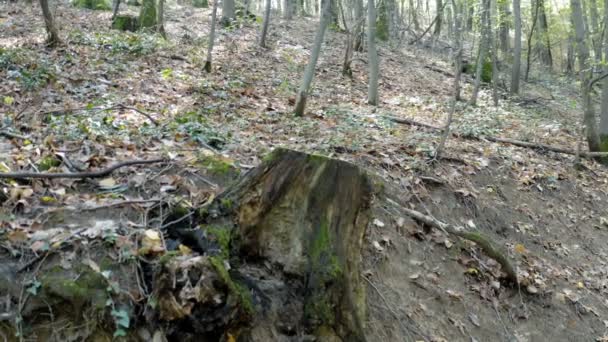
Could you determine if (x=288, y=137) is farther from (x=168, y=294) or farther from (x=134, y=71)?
(x=168, y=294)

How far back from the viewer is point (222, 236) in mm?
3293

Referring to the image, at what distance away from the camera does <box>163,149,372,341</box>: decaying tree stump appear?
324cm

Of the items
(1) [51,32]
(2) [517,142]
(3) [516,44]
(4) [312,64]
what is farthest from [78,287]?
(3) [516,44]

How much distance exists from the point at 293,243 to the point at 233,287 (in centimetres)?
58

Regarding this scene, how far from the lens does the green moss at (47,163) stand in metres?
4.11

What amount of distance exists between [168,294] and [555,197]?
7130mm

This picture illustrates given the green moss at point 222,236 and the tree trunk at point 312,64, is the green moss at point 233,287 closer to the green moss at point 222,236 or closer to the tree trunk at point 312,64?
the green moss at point 222,236

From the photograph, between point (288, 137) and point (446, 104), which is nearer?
point (288, 137)

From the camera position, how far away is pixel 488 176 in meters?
7.35

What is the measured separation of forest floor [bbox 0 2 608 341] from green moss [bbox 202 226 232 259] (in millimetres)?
455

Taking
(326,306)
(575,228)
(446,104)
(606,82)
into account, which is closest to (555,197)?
(575,228)

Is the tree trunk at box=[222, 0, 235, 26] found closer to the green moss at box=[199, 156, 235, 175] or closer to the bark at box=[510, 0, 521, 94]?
the bark at box=[510, 0, 521, 94]

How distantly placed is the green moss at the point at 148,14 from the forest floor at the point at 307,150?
1.12 metres

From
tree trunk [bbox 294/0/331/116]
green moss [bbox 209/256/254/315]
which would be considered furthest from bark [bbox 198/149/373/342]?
tree trunk [bbox 294/0/331/116]
